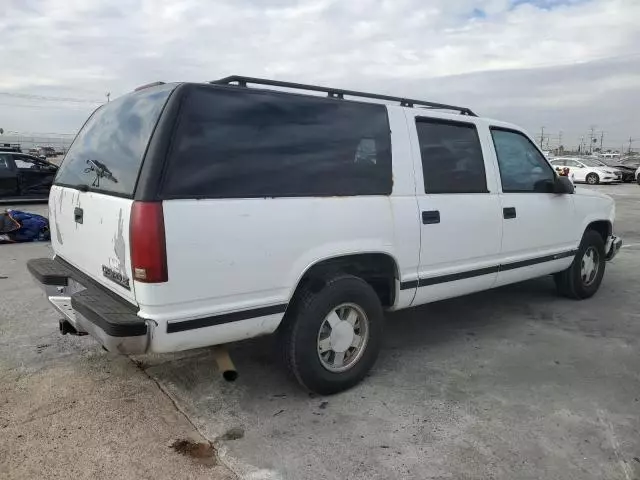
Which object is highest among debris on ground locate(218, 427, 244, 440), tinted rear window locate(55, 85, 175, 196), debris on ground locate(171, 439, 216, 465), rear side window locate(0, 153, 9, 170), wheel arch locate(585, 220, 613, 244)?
tinted rear window locate(55, 85, 175, 196)

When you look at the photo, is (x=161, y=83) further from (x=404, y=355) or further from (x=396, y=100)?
(x=404, y=355)

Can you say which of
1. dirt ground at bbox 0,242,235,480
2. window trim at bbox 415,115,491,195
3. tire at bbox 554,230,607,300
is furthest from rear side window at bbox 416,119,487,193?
dirt ground at bbox 0,242,235,480

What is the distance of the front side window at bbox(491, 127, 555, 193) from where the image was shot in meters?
4.61

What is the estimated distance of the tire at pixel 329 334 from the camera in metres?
3.26

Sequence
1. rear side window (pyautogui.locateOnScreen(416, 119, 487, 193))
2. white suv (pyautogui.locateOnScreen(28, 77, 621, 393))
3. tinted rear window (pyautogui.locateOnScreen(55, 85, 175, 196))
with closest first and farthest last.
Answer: white suv (pyautogui.locateOnScreen(28, 77, 621, 393)) → tinted rear window (pyautogui.locateOnScreen(55, 85, 175, 196)) → rear side window (pyautogui.locateOnScreen(416, 119, 487, 193))

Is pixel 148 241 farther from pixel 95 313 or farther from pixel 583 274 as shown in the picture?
pixel 583 274

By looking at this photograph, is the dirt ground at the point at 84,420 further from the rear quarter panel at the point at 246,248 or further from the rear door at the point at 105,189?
the rear door at the point at 105,189

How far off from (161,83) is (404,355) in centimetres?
266

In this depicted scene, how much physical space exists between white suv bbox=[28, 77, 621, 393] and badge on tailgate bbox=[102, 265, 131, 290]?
0.04 feet

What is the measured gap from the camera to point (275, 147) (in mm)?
3137

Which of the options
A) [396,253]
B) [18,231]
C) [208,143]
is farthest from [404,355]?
[18,231]

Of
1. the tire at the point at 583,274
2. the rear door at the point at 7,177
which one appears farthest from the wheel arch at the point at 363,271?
the rear door at the point at 7,177

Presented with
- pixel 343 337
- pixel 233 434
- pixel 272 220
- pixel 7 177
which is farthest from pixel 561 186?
pixel 7 177

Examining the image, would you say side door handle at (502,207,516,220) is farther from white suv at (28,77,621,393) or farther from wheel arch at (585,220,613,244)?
wheel arch at (585,220,613,244)
